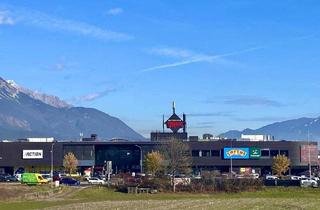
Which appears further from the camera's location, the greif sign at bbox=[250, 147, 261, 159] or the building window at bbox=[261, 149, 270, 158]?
the building window at bbox=[261, 149, 270, 158]

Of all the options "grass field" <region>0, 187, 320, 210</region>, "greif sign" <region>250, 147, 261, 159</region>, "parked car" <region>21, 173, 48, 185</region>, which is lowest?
"grass field" <region>0, 187, 320, 210</region>

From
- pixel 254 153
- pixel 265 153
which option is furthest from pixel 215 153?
pixel 265 153

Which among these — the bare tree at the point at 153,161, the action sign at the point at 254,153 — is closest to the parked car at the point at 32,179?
the bare tree at the point at 153,161

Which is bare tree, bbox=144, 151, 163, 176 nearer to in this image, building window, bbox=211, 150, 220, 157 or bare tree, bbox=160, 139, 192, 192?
bare tree, bbox=160, 139, 192, 192

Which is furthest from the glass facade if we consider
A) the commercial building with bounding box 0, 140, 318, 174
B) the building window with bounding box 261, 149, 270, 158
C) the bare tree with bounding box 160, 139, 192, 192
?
the bare tree with bounding box 160, 139, 192, 192

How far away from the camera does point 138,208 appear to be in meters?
57.7

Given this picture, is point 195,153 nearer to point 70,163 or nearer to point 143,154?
point 143,154

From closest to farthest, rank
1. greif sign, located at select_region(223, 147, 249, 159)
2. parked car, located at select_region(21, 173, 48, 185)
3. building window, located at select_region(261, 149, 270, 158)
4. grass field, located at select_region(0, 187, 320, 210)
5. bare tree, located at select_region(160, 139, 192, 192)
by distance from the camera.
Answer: grass field, located at select_region(0, 187, 320, 210)
parked car, located at select_region(21, 173, 48, 185)
bare tree, located at select_region(160, 139, 192, 192)
greif sign, located at select_region(223, 147, 249, 159)
building window, located at select_region(261, 149, 270, 158)

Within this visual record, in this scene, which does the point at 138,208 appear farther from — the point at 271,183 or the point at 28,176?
the point at 28,176

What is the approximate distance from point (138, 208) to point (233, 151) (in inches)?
5103

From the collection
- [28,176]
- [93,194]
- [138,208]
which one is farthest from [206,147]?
[138,208]

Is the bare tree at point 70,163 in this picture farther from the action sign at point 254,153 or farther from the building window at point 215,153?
the action sign at point 254,153

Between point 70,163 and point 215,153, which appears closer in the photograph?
point 70,163

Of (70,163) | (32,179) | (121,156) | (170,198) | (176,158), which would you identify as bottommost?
(170,198)
